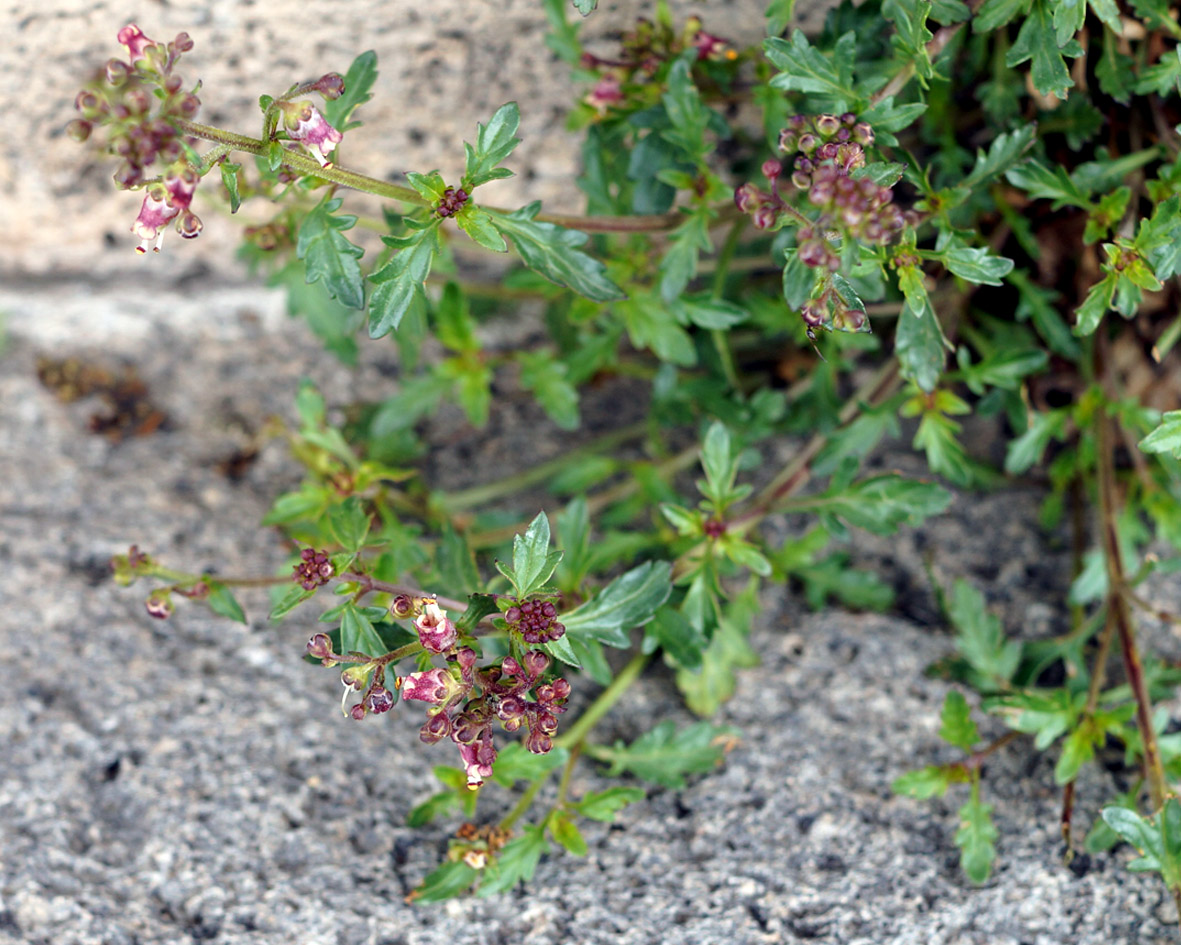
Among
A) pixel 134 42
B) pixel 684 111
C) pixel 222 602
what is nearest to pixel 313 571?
pixel 222 602

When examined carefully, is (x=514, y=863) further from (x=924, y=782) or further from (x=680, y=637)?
(x=924, y=782)

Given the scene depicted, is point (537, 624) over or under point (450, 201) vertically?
under

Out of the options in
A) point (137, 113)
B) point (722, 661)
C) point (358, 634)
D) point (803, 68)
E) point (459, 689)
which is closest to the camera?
point (137, 113)

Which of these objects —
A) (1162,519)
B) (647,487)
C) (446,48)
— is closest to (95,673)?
(647,487)

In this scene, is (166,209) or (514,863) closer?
(166,209)

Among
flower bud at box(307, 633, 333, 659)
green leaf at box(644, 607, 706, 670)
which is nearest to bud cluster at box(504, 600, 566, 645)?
flower bud at box(307, 633, 333, 659)

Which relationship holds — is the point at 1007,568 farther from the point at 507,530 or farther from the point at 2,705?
the point at 2,705

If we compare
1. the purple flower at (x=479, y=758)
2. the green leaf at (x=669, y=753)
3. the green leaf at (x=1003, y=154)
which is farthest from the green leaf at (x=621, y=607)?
the green leaf at (x=1003, y=154)
